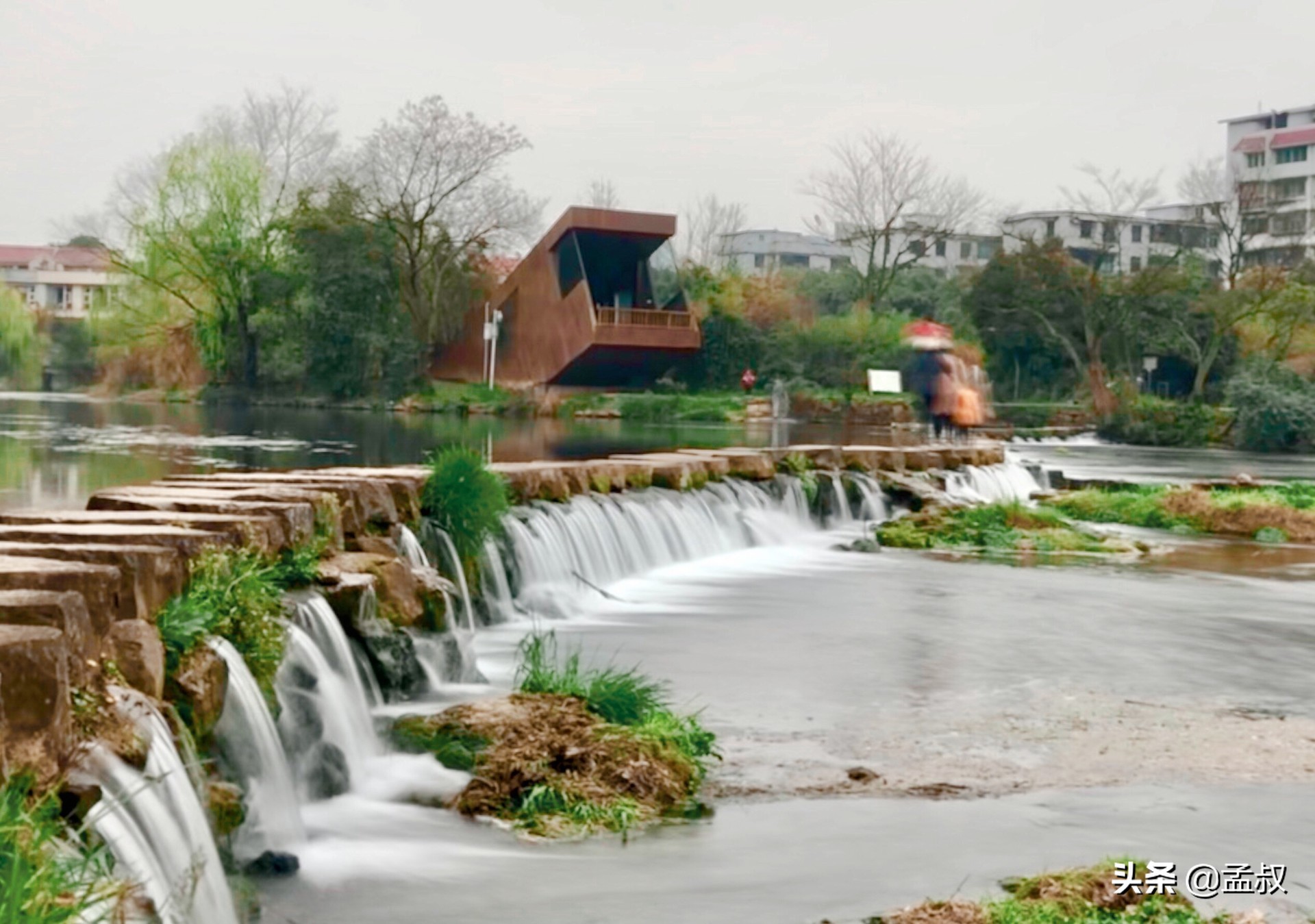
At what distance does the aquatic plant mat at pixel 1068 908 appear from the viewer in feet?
18.0

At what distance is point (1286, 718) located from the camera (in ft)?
30.6

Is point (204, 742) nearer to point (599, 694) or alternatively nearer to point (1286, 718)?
point (599, 694)

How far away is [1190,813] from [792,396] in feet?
164

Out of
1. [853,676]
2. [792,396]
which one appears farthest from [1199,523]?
[792,396]

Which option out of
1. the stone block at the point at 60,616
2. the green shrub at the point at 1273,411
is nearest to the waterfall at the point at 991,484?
the stone block at the point at 60,616

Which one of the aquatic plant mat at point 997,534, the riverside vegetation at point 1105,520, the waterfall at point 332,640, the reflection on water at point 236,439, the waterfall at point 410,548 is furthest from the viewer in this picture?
the reflection on water at point 236,439

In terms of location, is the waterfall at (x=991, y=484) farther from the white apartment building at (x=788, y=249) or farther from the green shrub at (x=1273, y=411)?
the white apartment building at (x=788, y=249)

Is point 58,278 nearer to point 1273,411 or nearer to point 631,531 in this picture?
point 1273,411

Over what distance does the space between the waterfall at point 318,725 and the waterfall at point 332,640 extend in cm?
9

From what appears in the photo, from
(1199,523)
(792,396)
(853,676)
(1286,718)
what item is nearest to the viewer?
(1286,718)

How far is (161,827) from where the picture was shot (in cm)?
514

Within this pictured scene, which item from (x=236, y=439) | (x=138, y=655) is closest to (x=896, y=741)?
(x=138, y=655)

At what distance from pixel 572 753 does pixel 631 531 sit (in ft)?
28.2

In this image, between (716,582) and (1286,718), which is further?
(716,582)
